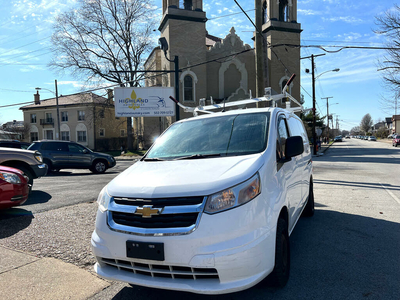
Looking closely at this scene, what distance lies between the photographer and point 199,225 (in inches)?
97.0

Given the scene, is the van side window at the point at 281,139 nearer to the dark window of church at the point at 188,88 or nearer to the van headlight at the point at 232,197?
the van headlight at the point at 232,197

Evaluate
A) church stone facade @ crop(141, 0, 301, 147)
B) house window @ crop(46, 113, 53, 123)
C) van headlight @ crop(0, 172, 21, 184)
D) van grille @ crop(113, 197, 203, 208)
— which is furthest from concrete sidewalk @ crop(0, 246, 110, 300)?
house window @ crop(46, 113, 53, 123)

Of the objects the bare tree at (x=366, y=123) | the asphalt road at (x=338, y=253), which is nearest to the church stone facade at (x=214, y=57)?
the asphalt road at (x=338, y=253)

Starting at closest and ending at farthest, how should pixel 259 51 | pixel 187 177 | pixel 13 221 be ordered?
1. pixel 187 177
2. pixel 13 221
3. pixel 259 51

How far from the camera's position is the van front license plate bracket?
2.50 m

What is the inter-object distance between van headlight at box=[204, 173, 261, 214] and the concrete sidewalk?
5.53 feet

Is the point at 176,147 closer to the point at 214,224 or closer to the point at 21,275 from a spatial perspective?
the point at 214,224

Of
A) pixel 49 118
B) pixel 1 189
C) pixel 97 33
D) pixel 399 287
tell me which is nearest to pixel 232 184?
pixel 399 287

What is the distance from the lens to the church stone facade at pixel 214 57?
30.8m

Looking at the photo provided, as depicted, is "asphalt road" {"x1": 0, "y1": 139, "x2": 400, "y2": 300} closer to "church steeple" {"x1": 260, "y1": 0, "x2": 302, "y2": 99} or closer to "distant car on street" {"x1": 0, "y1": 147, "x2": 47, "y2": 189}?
"distant car on street" {"x1": 0, "y1": 147, "x2": 47, "y2": 189}

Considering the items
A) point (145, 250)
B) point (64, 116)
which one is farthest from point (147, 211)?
point (64, 116)

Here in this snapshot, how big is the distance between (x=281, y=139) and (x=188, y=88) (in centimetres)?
2956

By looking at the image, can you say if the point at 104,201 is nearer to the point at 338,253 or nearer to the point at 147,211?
the point at 147,211

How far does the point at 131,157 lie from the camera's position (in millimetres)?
31359
